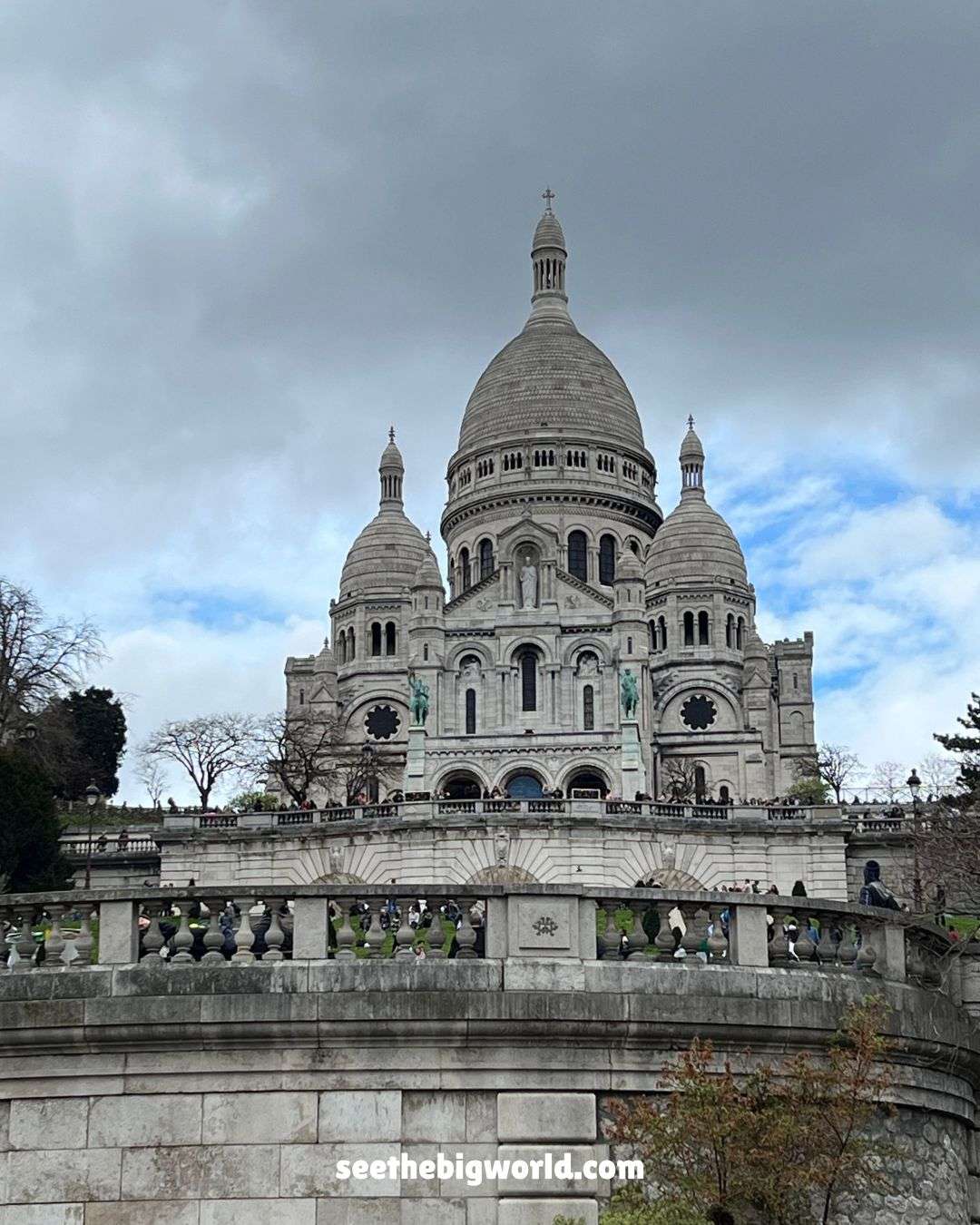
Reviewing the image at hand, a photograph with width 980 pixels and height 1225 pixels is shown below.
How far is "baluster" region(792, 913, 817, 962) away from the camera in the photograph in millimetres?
14227

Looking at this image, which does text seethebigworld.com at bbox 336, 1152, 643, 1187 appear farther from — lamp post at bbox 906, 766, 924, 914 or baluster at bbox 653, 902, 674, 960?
lamp post at bbox 906, 766, 924, 914

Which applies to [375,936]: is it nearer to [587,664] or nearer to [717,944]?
[717,944]

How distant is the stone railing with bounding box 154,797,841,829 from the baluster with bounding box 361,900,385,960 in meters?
46.6

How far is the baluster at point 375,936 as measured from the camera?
528 inches

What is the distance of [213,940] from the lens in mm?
13516

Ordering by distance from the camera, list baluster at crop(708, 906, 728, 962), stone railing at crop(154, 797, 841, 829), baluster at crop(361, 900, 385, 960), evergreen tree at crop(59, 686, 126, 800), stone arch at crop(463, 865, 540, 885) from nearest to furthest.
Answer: baluster at crop(361, 900, 385, 960)
baluster at crop(708, 906, 728, 962)
stone arch at crop(463, 865, 540, 885)
stone railing at crop(154, 797, 841, 829)
evergreen tree at crop(59, 686, 126, 800)

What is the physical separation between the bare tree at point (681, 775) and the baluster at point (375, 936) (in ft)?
262

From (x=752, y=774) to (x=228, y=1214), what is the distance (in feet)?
316

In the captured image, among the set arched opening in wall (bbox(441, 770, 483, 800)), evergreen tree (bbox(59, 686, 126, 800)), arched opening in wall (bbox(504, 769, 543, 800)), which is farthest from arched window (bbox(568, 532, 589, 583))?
evergreen tree (bbox(59, 686, 126, 800))

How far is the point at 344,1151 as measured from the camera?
43.1 feet

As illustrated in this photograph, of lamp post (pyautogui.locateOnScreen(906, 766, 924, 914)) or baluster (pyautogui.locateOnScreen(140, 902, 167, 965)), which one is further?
lamp post (pyautogui.locateOnScreen(906, 766, 924, 914))

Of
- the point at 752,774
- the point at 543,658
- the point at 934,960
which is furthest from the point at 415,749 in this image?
the point at 934,960

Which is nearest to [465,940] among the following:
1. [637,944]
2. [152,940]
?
[637,944]

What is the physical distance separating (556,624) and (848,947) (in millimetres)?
94261
